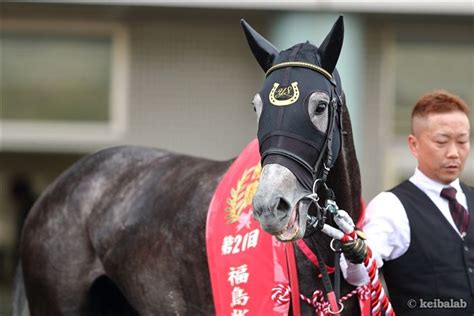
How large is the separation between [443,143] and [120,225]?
1.65 meters

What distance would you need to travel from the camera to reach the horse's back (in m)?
4.45

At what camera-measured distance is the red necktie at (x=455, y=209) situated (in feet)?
13.1

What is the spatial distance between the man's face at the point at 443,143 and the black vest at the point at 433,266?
135 millimetres

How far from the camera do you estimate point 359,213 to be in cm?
390

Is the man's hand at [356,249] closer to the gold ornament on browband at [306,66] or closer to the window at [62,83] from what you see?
the gold ornament on browband at [306,66]

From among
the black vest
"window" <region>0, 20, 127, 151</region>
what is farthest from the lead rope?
"window" <region>0, 20, 127, 151</region>

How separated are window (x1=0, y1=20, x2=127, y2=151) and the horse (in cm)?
389

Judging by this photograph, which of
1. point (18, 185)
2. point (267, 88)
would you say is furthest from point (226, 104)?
point (267, 88)

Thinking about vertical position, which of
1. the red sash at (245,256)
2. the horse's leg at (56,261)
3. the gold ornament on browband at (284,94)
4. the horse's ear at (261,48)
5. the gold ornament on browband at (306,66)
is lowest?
the horse's leg at (56,261)

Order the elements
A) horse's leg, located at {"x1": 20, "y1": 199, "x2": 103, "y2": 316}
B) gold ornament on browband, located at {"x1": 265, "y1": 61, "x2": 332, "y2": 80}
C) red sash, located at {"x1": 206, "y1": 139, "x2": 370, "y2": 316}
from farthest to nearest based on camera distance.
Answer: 1. horse's leg, located at {"x1": 20, "y1": 199, "x2": 103, "y2": 316}
2. red sash, located at {"x1": 206, "y1": 139, "x2": 370, "y2": 316}
3. gold ornament on browband, located at {"x1": 265, "y1": 61, "x2": 332, "y2": 80}

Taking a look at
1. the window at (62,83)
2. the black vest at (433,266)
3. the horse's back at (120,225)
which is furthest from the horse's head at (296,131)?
the window at (62,83)

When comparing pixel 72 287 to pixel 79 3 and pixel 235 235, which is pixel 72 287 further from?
pixel 79 3

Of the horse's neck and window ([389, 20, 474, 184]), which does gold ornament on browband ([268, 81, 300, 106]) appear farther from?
window ([389, 20, 474, 184])

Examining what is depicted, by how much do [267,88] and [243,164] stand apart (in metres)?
0.80
